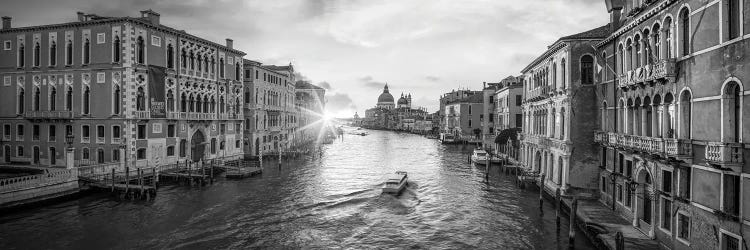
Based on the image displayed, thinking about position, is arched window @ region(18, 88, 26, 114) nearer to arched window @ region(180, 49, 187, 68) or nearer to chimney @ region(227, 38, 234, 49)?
arched window @ region(180, 49, 187, 68)

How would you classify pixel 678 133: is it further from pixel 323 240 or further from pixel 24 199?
pixel 24 199

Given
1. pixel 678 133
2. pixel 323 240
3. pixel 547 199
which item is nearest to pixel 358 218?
pixel 323 240

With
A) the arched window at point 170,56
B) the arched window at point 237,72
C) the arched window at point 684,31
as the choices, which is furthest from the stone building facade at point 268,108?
the arched window at point 684,31

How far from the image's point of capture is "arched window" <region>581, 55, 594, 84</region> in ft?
77.2

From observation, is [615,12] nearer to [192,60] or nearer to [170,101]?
[170,101]

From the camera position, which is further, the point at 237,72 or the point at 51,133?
the point at 237,72

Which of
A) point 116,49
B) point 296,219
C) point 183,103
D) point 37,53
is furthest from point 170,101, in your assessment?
point 296,219

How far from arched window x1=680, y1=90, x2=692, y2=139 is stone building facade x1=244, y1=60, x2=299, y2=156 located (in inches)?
1436

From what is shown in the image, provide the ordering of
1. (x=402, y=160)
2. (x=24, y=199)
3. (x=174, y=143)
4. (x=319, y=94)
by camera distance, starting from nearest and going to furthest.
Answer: (x=24, y=199) < (x=174, y=143) < (x=402, y=160) < (x=319, y=94)

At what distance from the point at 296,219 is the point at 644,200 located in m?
17.0

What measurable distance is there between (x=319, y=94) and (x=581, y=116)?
77464 millimetres

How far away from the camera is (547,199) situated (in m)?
27.0

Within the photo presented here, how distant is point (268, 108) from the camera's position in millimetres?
53188

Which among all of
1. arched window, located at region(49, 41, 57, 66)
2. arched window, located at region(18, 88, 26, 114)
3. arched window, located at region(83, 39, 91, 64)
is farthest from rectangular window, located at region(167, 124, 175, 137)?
arched window, located at region(18, 88, 26, 114)
